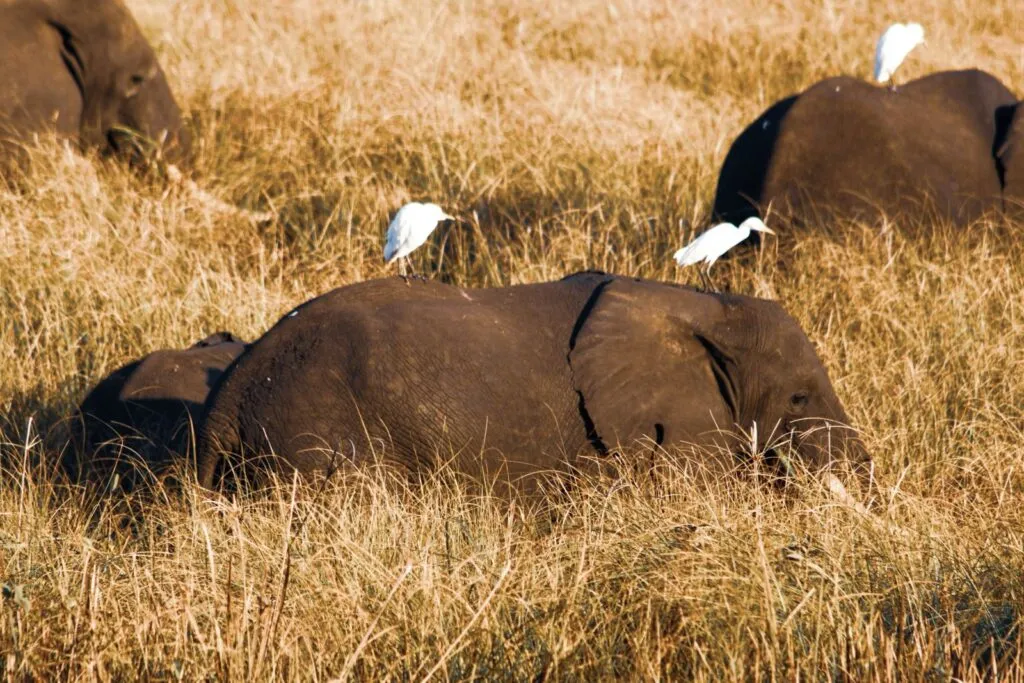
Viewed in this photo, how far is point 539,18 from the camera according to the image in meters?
12.5

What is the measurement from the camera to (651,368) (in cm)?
462

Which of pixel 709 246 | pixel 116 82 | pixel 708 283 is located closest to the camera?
pixel 709 246

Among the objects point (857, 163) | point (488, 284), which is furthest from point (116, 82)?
point (857, 163)

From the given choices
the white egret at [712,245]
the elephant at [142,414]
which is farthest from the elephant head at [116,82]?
the white egret at [712,245]

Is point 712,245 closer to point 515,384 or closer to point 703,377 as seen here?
point 703,377

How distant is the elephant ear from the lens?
4.54 m

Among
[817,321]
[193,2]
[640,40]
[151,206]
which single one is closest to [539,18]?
[640,40]

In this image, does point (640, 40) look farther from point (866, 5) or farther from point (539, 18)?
point (866, 5)

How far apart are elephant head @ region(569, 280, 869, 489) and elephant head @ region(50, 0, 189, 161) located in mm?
4316

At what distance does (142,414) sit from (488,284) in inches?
84.1

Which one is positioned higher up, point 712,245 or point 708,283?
point 712,245

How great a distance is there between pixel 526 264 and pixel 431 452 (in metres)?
2.34

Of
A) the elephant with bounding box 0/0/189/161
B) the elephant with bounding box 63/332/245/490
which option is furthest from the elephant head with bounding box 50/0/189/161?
the elephant with bounding box 63/332/245/490

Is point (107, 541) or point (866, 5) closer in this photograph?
point (107, 541)
